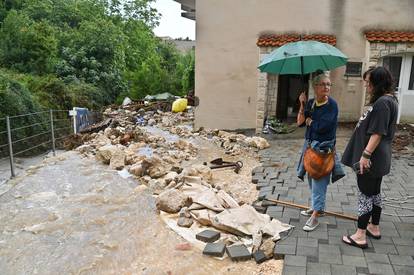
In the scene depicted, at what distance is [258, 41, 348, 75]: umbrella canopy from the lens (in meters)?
3.89

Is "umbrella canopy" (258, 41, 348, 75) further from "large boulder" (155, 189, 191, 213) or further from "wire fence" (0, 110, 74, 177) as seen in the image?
"wire fence" (0, 110, 74, 177)

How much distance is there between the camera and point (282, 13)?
10586mm

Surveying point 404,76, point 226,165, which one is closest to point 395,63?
point 404,76

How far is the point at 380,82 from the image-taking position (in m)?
3.13

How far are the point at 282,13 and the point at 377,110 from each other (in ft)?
27.3

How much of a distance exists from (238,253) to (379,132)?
5.66 feet

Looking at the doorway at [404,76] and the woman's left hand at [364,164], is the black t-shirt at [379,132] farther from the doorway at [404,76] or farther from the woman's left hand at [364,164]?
the doorway at [404,76]

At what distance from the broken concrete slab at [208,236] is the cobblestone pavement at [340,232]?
2.24 ft

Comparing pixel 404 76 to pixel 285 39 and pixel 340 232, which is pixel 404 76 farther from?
pixel 340 232

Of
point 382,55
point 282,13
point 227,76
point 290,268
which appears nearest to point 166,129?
point 227,76

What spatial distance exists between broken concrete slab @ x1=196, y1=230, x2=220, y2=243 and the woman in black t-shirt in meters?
1.38

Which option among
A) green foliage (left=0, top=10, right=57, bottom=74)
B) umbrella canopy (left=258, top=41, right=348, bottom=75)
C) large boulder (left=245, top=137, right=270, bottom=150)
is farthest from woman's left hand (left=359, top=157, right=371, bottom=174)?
green foliage (left=0, top=10, right=57, bottom=74)

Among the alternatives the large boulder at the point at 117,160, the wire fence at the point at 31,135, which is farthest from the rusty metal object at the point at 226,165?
the wire fence at the point at 31,135

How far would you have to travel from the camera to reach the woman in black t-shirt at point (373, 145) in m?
3.06
